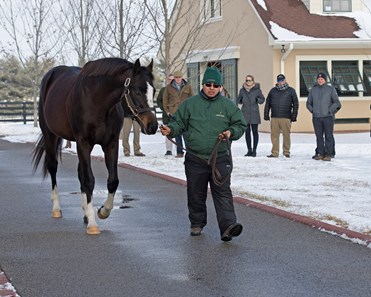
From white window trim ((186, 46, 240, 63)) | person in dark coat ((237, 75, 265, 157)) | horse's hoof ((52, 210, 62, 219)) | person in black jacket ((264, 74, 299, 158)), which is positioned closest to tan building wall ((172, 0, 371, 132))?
white window trim ((186, 46, 240, 63))

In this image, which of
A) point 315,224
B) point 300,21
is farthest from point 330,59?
point 315,224

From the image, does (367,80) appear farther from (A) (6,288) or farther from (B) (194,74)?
(A) (6,288)

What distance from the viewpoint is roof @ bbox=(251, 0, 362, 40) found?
28.2 meters

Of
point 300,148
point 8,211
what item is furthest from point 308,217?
point 300,148

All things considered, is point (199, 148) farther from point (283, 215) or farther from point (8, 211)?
point (8, 211)

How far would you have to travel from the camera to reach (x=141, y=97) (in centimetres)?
881

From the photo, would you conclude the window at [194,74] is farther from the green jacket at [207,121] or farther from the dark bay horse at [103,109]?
the green jacket at [207,121]

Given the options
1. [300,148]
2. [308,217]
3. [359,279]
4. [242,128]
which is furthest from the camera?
[300,148]

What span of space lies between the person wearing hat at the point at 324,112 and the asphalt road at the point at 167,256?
6.95 m

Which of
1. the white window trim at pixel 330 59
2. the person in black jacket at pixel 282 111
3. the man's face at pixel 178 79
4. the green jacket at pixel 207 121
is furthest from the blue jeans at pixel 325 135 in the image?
the white window trim at pixel 330 59

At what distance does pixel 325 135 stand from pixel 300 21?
11.7m

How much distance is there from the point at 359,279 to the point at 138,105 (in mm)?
3019

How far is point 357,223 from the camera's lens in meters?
9.25

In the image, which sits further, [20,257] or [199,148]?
[199,148]
